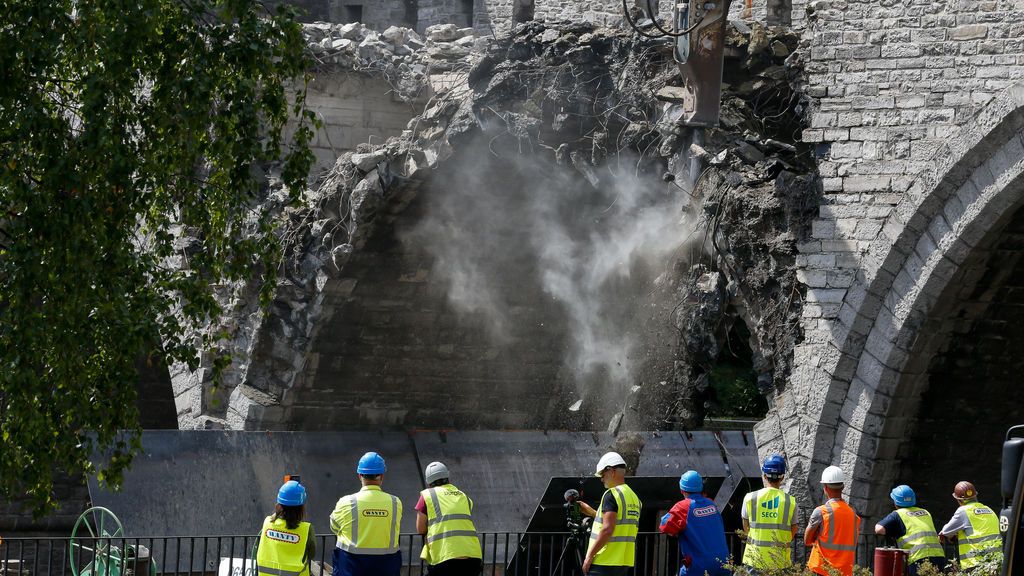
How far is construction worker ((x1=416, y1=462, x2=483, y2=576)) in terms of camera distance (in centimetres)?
809

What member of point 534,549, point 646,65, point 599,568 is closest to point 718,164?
point 646,65

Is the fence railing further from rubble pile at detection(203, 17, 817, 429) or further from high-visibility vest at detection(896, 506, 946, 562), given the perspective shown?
rubble pile at detection(203, 17, 817, 429)

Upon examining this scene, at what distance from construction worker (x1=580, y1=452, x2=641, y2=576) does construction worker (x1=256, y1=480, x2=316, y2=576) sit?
155 centimetres

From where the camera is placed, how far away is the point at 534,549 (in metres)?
12.0

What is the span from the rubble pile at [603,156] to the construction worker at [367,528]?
2839mm

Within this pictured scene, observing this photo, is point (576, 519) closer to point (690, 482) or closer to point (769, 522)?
point (690, 482)

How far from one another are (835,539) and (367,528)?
2600 millimetres

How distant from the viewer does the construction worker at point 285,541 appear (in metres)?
7.69

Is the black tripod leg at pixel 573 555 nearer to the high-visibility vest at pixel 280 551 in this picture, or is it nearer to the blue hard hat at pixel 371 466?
the blue hard hat at pixel 371 466

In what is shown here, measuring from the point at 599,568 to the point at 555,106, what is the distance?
19.9ft

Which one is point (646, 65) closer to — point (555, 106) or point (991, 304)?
point (555, 106)

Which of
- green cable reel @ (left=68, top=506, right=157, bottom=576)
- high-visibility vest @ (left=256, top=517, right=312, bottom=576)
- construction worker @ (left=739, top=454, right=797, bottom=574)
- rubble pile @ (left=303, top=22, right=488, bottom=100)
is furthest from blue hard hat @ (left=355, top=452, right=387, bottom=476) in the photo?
rubble pile @ (left=303, top=22, right=488, bottom=100)

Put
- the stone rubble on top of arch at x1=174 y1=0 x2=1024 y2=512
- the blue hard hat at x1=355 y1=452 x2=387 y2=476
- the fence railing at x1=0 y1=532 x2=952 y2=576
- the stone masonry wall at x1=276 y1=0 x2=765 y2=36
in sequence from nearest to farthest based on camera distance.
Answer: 1. the blue hard hat at x1=355 y1=452 x2=387 y2=476
2. the fence railing at x1=0 y1=532 x2=952 y2=576
3. the stone rubble on top of arch at x1=174 y1=0 x2=1024 y2=512
4. the stone masonry wall at x1=276 y1=0 x2=765 y2=36

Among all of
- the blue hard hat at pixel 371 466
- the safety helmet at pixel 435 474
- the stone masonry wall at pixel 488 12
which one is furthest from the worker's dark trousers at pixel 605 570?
the stone masonry wall at pixel 488 12
